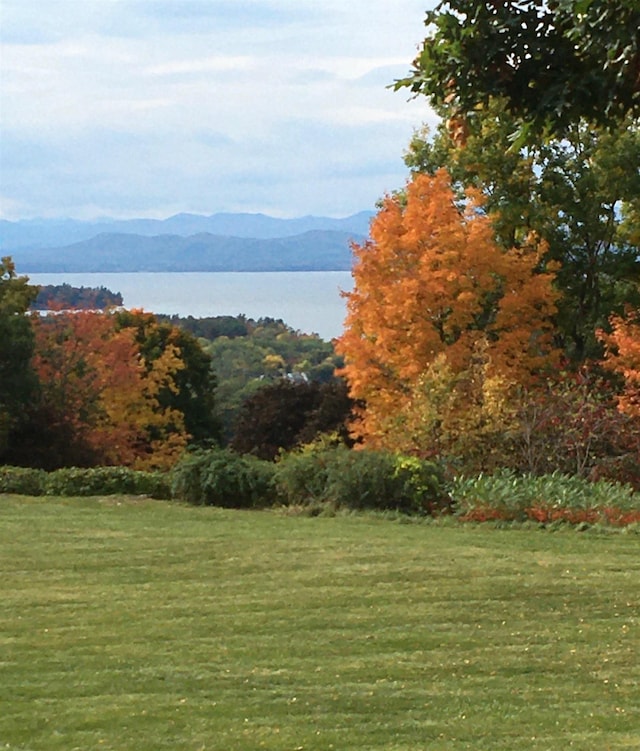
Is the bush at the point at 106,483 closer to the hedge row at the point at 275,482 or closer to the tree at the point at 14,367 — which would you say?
the hedge row at the point at 275,482

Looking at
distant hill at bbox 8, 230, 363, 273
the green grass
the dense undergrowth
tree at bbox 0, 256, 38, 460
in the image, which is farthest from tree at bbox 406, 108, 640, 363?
distant hill at bbox 8, 230, 363, 273

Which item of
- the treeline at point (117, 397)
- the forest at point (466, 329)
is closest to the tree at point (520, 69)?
the forest at point (466, 329)

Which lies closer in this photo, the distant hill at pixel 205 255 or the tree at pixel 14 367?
the tree at pixel 14 367

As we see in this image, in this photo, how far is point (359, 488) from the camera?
48.0ft

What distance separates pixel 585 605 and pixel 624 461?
889 cm

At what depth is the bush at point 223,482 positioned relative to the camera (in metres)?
15.9

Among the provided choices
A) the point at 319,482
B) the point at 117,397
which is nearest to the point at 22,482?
the point at 319,482

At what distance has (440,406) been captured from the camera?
17.1m

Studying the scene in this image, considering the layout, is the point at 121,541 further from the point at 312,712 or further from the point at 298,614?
the point at 312,712

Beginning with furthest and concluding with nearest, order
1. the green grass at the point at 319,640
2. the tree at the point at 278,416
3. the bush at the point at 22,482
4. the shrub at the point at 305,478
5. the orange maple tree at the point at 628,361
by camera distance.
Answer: the tree at the point at 278,416 → the orange maple tree at the point at 628,361 → the bush at the point at 22,482 → the shrub at the point at 305,478 → the green grass at the point at 319,640

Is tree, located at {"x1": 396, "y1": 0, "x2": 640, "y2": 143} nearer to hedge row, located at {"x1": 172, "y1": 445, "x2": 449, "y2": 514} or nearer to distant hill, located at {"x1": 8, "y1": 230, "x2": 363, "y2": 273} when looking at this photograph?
hedge row, located at {"x1": 172, "y1": 445, "x2": 449, "y2": 514}

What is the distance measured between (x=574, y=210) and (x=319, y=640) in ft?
70.2

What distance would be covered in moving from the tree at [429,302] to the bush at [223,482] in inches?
228

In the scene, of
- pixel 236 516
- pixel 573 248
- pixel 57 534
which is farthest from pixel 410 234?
pixel 57 534
